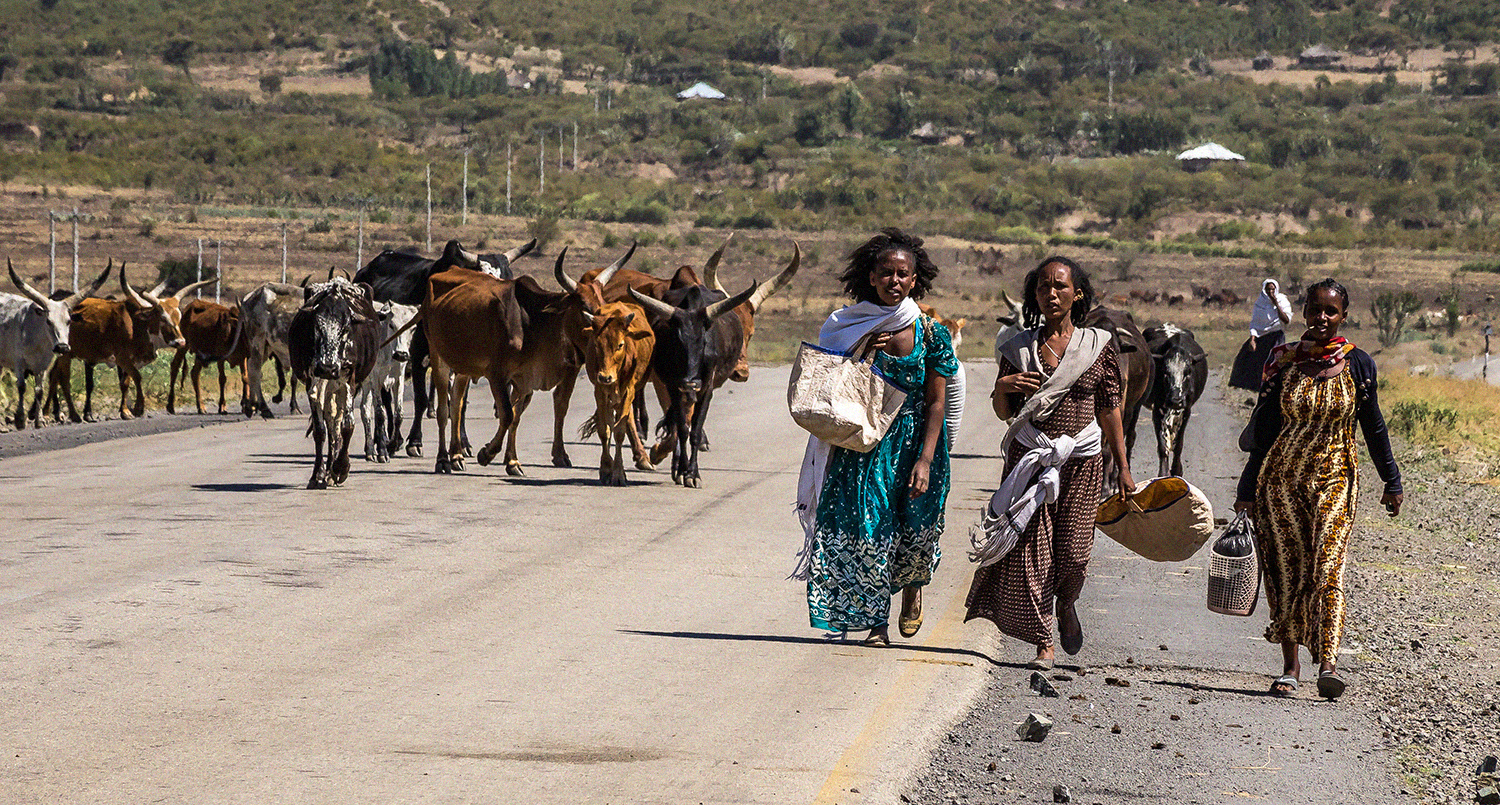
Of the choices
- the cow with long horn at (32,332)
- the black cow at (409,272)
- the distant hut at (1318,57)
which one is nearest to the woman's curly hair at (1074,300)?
the black cow at (409,272)

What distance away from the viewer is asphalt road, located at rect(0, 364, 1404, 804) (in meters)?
6.56

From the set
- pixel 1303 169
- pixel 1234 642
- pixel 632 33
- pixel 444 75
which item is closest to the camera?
pixel 1234 642

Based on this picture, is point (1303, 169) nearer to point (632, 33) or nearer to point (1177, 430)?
point (632, 33)

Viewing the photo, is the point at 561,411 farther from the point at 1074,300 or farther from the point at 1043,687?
the point at 1043,687

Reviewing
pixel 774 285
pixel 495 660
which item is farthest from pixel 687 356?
pixel 495 660

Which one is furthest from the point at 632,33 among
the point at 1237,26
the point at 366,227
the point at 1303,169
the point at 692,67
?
the point at 366,227

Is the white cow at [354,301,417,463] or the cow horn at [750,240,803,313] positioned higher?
the cow horn at [750,240,803,313]

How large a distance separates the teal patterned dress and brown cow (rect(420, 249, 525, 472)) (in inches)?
366

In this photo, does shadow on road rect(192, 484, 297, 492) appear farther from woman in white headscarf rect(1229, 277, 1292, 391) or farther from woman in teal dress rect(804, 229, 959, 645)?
woman in teal dress rect(804, 229, 959, 645)

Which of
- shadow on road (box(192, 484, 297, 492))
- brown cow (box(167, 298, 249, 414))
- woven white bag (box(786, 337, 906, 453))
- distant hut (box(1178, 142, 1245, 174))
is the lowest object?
shadow on road (box(192, 484, 297, 492))

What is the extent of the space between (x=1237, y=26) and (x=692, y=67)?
4160 centimetres

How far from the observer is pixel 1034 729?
734cm

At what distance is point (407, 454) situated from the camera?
65.5ft

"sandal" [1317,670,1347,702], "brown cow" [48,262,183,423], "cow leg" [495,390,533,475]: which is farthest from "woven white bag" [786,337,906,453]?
"brown cow" [48,262,183,423]
